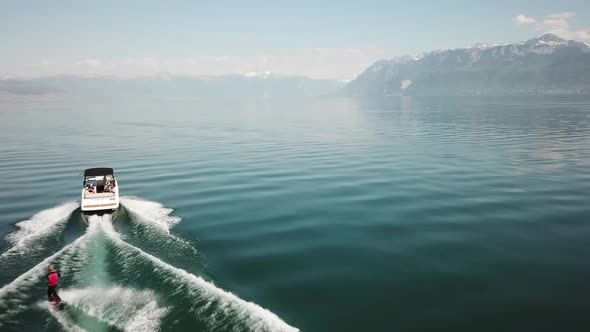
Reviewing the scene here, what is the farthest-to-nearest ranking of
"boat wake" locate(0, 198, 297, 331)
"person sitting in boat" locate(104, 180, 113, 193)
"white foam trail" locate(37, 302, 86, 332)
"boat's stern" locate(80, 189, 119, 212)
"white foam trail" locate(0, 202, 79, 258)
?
"person sitting in boat" locate(104, 180, 113, 193) → "boat's stern" locate(80, 189, 119, 212) → "white foam trail" locate(0, 202, 79, 258) → "boat wake" locate(0, 198, 297, 331) → "white foam trail" locate(37, 302, 86, 332)

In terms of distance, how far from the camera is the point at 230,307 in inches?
810

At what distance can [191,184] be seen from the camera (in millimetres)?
50812

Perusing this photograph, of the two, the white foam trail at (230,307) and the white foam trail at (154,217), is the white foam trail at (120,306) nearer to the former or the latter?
the white foam trail at (230,307)

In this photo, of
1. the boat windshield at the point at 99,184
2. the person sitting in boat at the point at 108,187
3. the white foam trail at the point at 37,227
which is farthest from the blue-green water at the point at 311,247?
the person sitting in boat at the point at 108,187

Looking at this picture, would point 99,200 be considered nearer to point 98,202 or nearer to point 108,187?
point 98,202

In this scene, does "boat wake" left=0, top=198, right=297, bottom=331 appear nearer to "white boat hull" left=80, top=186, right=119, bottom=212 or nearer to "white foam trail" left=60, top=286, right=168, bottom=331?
"white foam trail" left=60, top=286, right=168, bottom=331

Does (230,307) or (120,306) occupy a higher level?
(120,306)

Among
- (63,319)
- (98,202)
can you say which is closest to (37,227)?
(98,202)

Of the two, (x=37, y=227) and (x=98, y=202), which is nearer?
(x=37, y=227)

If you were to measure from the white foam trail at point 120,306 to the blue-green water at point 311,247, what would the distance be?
10 centimetres

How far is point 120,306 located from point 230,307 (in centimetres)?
616

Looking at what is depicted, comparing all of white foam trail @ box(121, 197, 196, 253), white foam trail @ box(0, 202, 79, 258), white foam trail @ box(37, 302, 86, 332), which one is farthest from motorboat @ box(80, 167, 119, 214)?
white foam trail @ box(37, 302, 86, 332)

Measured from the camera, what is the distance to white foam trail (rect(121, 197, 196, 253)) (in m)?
30.9

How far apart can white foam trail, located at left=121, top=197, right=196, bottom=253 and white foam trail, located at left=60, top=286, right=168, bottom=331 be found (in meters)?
7.19
